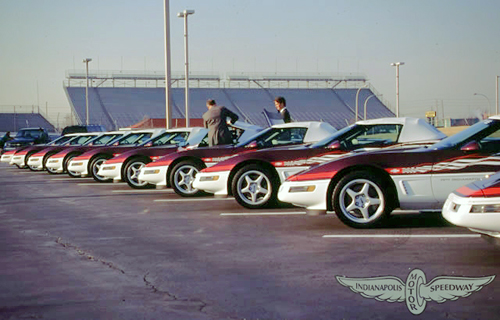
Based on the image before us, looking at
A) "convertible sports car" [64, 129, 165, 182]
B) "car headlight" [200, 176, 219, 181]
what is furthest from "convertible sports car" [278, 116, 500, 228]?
"convertible sports car" [64, 129, 165, 182]

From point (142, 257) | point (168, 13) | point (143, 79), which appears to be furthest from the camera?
point (143, 79)

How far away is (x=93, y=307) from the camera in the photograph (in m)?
4.71

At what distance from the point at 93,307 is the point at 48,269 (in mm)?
1516

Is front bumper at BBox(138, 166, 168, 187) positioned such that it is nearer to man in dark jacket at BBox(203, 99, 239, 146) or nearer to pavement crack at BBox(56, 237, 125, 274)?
man in dark jacket at BBox(203, 99, 239, 146)

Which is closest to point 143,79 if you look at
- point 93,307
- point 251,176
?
point 251,176

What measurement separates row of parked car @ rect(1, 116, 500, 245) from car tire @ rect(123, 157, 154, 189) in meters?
Result: 0.02

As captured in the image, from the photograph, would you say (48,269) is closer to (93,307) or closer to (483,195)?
(93,307)

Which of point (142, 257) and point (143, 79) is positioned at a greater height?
point (143, 79)

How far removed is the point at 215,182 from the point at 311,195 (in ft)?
8.55

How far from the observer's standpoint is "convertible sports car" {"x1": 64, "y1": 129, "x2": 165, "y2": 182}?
17734mm

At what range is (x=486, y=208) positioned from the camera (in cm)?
583

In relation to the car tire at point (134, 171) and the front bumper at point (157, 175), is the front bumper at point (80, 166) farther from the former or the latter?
the front bumper at point (157, 175)

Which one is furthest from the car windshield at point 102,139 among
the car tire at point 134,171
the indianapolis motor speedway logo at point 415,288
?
the indianapolis motor speedway logo at point 415,288

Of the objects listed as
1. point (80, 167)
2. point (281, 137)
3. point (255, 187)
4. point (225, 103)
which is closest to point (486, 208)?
point (255, 187)
